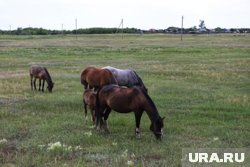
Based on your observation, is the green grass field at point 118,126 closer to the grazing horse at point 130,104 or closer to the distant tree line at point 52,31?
the grazing horse at point 130,104

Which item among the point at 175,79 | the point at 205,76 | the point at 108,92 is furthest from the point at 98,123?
the point at 205,76

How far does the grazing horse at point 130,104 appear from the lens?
1124cm

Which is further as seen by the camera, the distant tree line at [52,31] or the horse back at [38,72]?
the distant tree line at [52,31]

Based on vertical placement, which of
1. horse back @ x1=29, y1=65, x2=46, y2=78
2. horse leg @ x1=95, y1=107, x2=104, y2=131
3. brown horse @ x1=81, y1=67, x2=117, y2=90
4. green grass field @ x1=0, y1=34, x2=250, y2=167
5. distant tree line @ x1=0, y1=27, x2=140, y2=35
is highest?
distant tree line @ x1=0, y1=27, x2=140, y2=35

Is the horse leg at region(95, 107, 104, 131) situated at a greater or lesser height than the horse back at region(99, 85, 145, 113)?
lesser

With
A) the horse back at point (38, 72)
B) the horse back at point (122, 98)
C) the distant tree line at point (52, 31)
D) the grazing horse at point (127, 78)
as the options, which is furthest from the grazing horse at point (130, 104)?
the distant tree line at point (52, 31)

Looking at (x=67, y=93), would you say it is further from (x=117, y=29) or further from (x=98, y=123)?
(x=117, y=29)

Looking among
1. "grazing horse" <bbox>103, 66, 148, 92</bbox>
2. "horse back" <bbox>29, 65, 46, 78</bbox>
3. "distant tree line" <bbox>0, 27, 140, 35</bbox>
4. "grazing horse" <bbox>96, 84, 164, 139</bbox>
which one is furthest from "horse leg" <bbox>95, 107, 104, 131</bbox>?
"distant tree line" <bbox>0, 27, 140, 35</bbox>

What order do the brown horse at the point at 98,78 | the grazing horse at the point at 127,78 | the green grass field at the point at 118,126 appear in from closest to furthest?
the green grass field at the point at 118,126 < the brown horse at the point at 98,78 < the grazing horse at the point at 127,78

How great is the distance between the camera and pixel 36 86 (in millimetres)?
22969

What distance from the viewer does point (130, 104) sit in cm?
1158

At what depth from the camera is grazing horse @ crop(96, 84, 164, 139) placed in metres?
11.2

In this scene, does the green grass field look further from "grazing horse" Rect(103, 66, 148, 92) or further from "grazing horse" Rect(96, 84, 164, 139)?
"grazing horse" Rect(103, 66, 148, 92)

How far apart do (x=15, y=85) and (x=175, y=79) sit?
28.2ft
